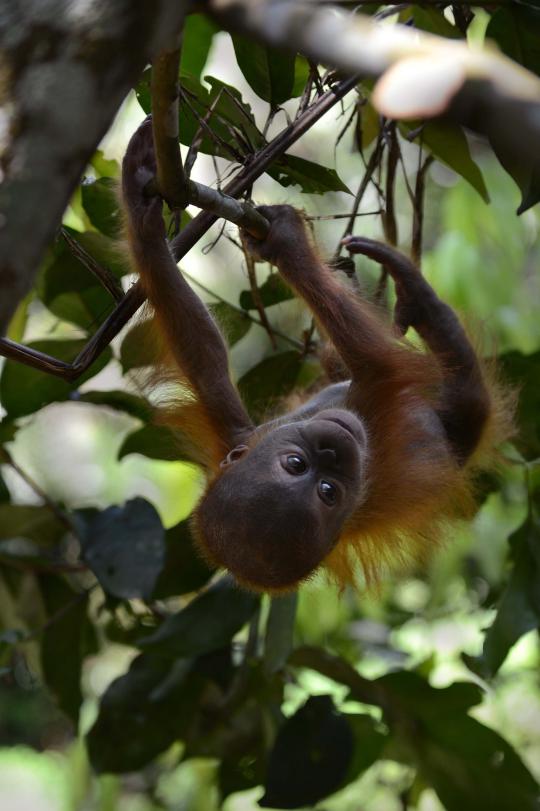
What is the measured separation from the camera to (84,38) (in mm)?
1098

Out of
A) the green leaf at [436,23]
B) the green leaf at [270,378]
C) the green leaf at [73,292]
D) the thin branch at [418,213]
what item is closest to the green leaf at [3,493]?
the green leaf at [73,292]

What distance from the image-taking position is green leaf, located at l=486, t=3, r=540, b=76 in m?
2.63

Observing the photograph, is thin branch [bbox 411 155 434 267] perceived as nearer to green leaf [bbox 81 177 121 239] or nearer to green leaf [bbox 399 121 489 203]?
green leaf [bbox 399 121 489 203]

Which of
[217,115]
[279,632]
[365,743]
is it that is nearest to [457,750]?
[365,743]

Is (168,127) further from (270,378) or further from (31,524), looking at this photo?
(31,524)

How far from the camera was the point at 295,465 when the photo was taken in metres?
2.94

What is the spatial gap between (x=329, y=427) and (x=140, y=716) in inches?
49.7

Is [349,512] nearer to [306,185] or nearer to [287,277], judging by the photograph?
[287,277]

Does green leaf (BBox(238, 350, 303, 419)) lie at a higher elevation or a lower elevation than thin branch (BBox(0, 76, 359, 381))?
lower

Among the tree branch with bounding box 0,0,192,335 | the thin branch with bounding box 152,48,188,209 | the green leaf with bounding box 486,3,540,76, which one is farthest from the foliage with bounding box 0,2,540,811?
the tree branch with bounding box 0,0,192,335

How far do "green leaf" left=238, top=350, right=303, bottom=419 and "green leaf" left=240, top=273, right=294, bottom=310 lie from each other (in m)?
0.28

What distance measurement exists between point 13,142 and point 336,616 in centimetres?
448

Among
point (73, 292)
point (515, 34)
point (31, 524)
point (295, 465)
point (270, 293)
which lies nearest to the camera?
point (515, 34)

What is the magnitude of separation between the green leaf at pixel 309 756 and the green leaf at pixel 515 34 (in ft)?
6.79
